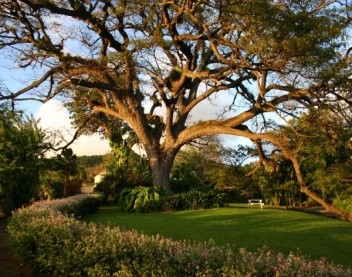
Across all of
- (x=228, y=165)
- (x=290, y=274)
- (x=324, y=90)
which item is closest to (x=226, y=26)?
(x=324, y=90)

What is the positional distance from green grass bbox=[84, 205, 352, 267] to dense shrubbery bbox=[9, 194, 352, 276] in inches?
150

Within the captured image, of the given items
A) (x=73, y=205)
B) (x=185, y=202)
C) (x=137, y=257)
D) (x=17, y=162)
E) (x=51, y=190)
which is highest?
(x=17, y=162)

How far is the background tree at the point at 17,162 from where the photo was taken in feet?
71.5

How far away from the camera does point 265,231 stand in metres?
13.7

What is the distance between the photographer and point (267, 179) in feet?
105

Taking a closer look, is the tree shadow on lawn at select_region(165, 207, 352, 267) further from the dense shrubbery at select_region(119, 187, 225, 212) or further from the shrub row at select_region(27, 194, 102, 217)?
the shrub row at select_region(27, 194, 102, 217)

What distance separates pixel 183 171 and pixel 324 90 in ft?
66.7

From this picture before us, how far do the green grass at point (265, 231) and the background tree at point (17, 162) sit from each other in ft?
25.6

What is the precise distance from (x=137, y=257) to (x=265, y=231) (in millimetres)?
8124

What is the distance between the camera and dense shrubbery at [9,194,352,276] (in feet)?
16.6

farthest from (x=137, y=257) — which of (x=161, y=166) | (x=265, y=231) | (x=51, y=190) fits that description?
(x=51, y=190)

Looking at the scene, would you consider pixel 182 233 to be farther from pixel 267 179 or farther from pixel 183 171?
pixel 183 171

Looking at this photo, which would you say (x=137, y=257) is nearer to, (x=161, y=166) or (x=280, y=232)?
(x=280, y=232)

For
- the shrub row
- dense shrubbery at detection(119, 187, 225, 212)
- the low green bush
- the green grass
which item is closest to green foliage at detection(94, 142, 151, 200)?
the shrub row
